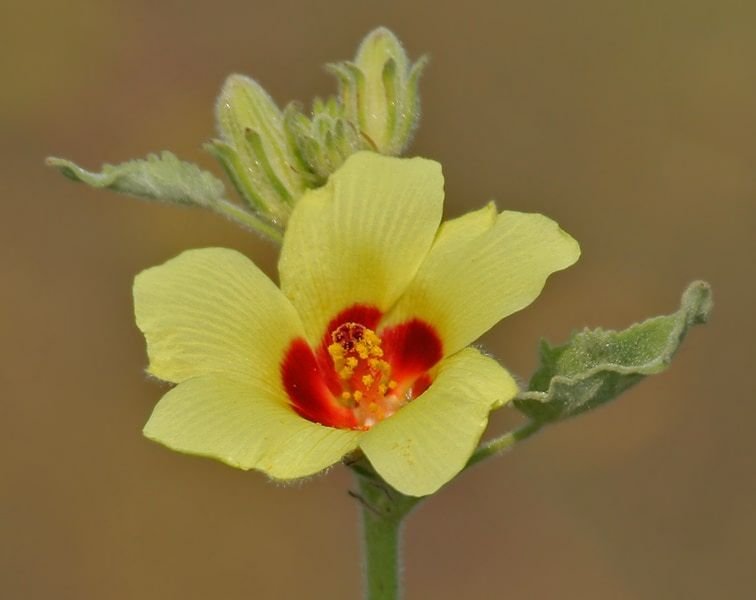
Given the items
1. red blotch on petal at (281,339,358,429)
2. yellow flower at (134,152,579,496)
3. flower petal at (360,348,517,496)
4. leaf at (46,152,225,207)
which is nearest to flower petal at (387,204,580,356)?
A: yellow flower at (134,152,579,496)

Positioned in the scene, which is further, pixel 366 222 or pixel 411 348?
pixel 411 348

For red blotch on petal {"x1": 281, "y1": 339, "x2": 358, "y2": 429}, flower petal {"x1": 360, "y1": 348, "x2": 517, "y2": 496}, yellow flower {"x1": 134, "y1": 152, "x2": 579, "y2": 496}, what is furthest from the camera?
red blotch on petal {"x1": 281, "y1": 339, "x2": 358, "y2": 429}

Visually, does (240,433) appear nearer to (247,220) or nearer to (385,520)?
(385,520)

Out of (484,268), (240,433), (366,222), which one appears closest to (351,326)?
(366,222)

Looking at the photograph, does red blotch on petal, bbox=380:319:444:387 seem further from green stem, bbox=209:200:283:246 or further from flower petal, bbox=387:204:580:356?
green stem, bbox=209:200:283:246

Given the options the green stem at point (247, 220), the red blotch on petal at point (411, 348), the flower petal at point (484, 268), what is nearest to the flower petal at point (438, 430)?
the flower petal at point (484, 268)

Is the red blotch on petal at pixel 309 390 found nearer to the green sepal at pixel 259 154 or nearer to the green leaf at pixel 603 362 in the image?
the green sepal at pixel 259 154

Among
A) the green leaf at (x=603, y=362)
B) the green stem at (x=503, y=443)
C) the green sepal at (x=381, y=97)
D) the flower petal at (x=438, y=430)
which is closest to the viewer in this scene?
the flower petal at (x=438, y=430)
